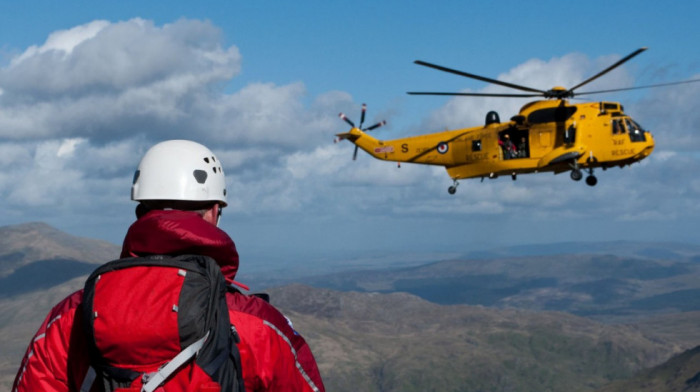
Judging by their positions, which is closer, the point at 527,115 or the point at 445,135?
the point at 527,115

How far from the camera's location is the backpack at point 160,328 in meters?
6.82

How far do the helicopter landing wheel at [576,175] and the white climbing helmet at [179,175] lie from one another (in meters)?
55.7

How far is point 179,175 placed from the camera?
334 inches

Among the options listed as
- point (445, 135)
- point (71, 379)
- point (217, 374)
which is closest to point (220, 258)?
point (217, 374)

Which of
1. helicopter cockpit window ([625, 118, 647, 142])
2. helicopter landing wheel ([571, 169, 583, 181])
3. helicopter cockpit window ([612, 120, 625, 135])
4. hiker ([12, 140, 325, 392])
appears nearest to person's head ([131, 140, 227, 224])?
hiker ([12, 140, 325, 392])

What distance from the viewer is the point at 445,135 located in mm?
72125

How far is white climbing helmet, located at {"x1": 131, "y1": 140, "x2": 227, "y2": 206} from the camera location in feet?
27.8

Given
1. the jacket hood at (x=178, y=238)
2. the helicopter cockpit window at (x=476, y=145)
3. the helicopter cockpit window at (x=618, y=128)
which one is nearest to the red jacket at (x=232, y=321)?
the jacket hood at (x=178, y=238)

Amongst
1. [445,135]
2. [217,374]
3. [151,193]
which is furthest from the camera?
[445,135]

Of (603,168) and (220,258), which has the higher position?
(603,168)

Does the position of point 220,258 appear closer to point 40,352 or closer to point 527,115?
point 40,352

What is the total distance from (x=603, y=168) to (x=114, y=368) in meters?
61.7

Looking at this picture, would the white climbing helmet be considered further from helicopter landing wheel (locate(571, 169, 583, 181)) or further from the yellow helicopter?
helicopter landing wheel (locate(571, 169, 583, 181))

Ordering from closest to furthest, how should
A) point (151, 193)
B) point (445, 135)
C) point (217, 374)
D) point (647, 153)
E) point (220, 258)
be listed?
point (217, 374), point (220, 258), point (151, 193), point (647, 153), point (445, 135)
